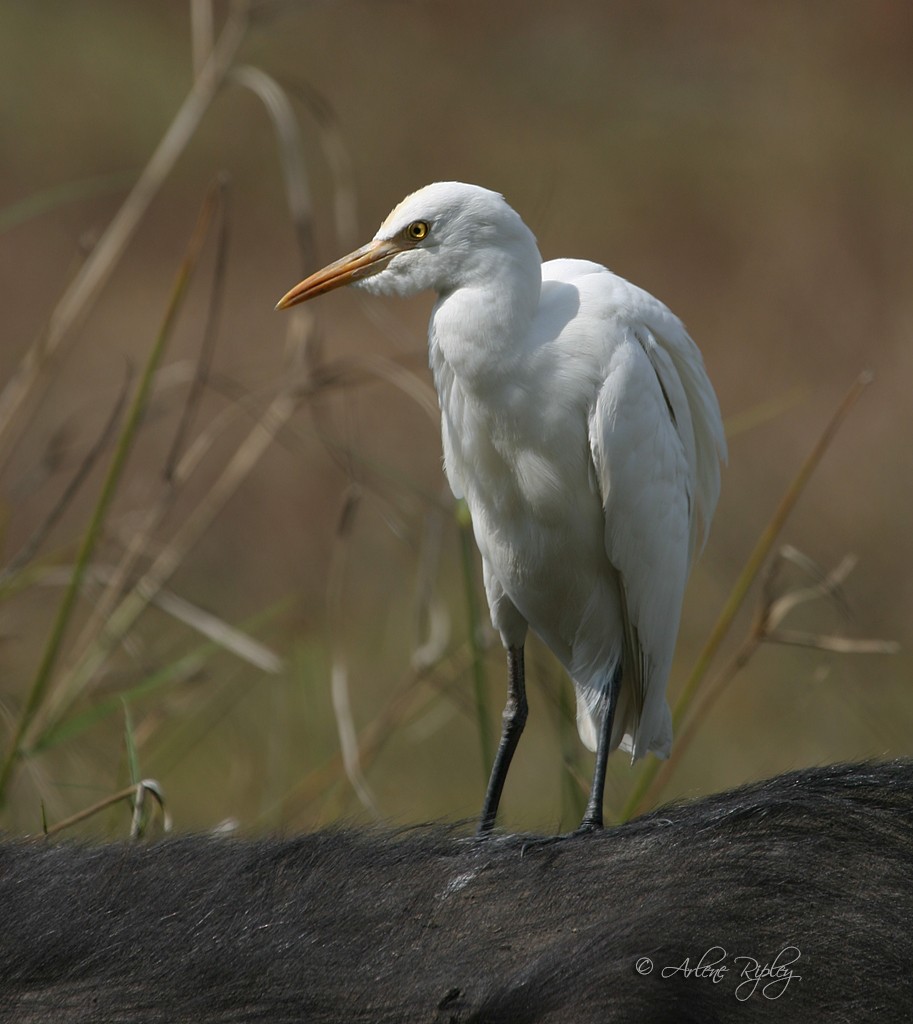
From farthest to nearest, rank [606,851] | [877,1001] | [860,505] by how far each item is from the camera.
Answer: [860,505]
[606,851]
[877,1001]

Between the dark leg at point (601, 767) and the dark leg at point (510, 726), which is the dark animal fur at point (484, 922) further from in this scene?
the dark leg at point (510, 726)

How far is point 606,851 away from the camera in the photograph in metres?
1.58

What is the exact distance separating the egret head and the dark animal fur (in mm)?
749

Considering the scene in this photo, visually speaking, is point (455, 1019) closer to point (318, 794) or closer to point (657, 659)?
point (657, 659)

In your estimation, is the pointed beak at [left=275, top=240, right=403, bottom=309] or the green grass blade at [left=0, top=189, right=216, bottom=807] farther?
the green grass blade at [left=0, top=189, right=216, bottom=807]

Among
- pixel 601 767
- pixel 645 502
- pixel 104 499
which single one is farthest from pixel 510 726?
pixel 104 499

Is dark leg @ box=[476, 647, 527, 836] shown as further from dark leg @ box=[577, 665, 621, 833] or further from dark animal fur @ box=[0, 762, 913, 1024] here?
dark animal fur @ box=[0, 762, 913, 1024]

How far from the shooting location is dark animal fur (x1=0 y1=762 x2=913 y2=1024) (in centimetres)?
137

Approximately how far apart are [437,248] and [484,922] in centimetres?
90

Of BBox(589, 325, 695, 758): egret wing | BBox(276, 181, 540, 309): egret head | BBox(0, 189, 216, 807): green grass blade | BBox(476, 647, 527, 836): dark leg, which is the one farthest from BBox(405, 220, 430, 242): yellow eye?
BBox(476, 647, 527, 836): dark leg

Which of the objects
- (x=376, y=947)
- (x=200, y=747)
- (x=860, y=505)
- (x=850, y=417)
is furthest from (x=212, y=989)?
(x=850, y=417)

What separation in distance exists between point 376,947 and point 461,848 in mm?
237

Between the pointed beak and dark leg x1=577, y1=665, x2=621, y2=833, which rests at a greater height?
the pointed beak

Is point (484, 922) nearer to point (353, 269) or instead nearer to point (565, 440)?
point (565, 440)
